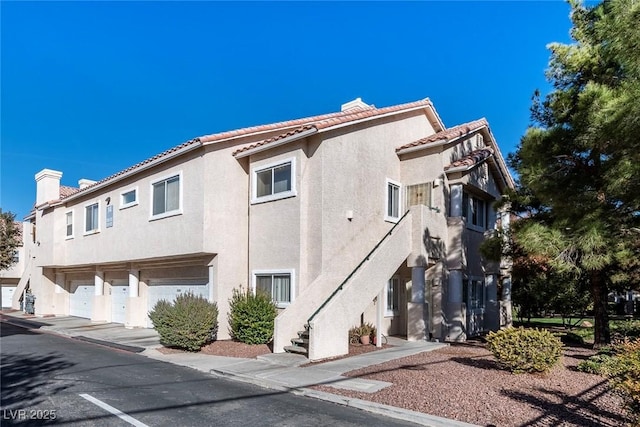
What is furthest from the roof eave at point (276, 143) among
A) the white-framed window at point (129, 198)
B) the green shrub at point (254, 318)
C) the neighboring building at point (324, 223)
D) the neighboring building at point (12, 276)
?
the neighboring building at point (12, 276)

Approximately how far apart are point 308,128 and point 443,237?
22.7 ft

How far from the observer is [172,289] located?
18.4 m

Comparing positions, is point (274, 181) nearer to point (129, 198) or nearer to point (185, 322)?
point (185, 322)

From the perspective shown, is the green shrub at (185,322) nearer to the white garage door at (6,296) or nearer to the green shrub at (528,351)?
the green shrub at (528,351)

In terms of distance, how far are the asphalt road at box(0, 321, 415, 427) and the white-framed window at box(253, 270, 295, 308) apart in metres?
4.04

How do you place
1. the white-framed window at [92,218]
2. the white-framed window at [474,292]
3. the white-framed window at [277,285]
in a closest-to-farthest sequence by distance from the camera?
the white-framed window at [277,285], the white-framed window at [474,292], the white-framed window at [92,218]

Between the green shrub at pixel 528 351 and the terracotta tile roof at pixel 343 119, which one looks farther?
the terracotta tile roof at pixel 343 119

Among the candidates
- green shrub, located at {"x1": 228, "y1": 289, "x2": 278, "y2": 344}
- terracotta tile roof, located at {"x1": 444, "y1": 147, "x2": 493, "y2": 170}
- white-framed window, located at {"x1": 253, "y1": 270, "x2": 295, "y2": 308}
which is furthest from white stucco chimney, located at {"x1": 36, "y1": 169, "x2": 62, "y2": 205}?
terracotta tile roof, located at {"x1": 444, "y1": 147, "x2": 493, "y2": 170}

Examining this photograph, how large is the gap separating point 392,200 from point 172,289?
30.7 feet

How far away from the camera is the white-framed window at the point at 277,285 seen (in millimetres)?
14445

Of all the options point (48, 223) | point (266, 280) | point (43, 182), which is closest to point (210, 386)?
point (266, 280)

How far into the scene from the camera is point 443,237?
1719cm

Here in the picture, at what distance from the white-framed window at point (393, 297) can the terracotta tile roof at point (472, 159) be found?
15.6ft

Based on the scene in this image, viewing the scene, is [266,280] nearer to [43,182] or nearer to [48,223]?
[48,223]
